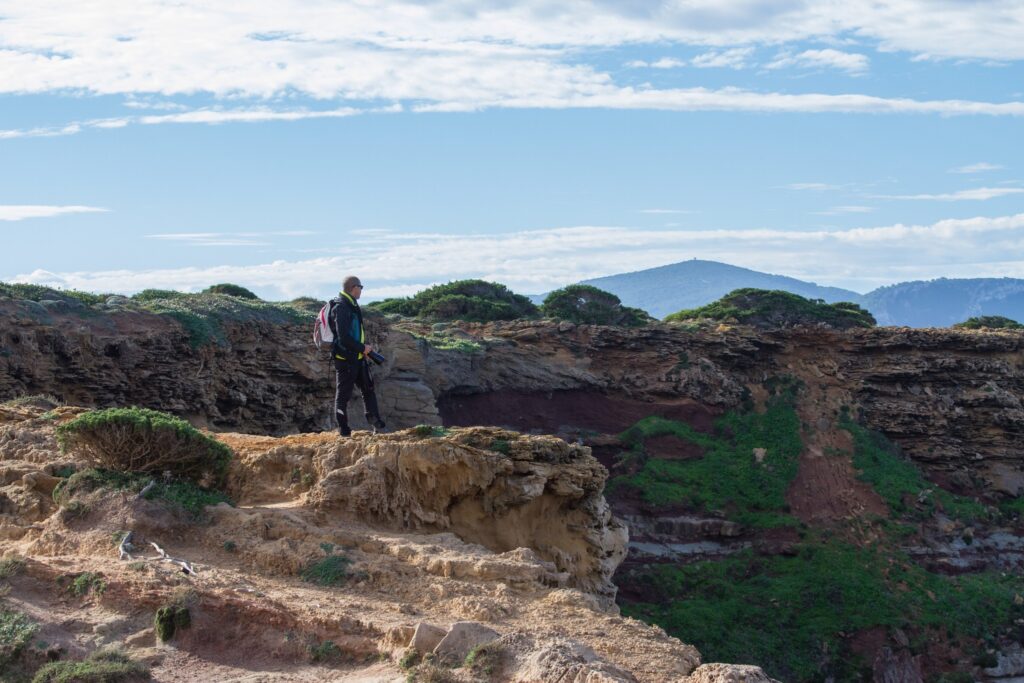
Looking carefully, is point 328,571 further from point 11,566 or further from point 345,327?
point 345,327

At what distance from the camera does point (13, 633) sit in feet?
23.5

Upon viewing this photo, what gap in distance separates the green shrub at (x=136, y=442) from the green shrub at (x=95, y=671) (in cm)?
262

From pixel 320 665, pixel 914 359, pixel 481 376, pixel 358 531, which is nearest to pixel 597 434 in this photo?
Answer: pixel 481 376

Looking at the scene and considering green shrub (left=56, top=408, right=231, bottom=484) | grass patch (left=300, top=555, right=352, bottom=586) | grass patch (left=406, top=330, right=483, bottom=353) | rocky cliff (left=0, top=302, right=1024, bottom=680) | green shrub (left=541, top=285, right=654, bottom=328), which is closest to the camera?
grass patch (left=300, top=555, right=352, bottom=586)

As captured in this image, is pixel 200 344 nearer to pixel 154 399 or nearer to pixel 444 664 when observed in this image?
pixel 154 399

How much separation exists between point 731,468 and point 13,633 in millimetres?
24475

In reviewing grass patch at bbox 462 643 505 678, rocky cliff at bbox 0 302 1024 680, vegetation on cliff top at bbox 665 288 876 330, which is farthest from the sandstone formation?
vegetation on cliff top at bbox 665 288 876 330

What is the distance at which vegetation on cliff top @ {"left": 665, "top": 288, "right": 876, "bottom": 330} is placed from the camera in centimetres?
4853

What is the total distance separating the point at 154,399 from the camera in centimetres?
1991

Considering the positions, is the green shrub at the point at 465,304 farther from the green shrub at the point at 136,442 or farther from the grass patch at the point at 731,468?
the green shrub at the point at 136,442

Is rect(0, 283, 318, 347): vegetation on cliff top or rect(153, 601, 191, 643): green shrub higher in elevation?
rect(0, 283, 318, 347): vegetation on cliff top

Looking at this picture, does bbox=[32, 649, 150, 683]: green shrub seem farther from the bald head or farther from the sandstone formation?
the bald head

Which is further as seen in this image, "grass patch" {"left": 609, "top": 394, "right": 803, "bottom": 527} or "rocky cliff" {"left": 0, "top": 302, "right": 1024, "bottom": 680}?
"grass patch" {"left": 609, "top": 394, "right": 803, "bottom": 527}

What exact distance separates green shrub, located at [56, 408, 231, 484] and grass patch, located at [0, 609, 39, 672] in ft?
6.94
